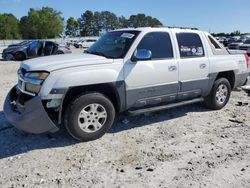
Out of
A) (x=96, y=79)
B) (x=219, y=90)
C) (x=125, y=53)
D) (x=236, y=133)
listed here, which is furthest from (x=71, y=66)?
(x=219, y=90)

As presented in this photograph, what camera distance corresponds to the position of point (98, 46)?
579cm

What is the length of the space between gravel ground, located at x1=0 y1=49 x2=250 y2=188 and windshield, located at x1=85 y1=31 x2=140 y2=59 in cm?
142

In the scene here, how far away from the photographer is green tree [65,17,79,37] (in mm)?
99125

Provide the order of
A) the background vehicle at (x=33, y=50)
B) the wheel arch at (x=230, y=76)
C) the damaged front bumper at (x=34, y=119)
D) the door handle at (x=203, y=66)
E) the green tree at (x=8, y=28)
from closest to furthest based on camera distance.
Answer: the damaged front bumper at (x=34, y=119) → the door handle at (x=203, y=66) → the wheel arch at (x=230, y=76) → the background vehicle at (x=33, y=50) → the green tree at (x=8, y=28)

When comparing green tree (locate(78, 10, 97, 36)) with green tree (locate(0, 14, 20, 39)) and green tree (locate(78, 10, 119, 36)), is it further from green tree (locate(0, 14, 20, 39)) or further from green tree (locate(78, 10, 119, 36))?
green tree (locate(0, 14, 20, 39))

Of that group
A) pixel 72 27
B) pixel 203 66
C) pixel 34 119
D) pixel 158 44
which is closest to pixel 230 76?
pixel 203 66

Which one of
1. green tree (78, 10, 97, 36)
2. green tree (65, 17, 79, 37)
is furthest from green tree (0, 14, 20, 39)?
green tree (78, 10, 97, 36)

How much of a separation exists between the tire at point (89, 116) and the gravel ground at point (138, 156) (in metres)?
0.17

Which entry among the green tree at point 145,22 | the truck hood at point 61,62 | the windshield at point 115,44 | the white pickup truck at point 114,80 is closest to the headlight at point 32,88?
the white pickup truck at point 114,80

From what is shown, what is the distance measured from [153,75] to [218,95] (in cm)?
217

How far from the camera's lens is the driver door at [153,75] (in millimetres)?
5129

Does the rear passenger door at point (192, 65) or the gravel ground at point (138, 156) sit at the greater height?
the rear passenger door at point (192, 65)

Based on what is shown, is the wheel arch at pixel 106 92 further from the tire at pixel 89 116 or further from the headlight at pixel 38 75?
the headlight at pixel 38 75

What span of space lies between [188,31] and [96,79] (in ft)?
8.16
